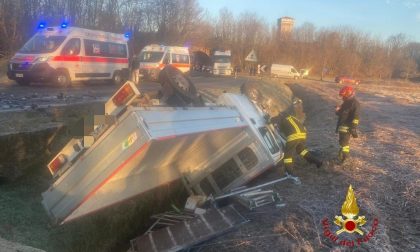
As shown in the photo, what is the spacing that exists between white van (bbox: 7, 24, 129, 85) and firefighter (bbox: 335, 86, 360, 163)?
10550 millimetres

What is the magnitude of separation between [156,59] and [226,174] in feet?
52.7

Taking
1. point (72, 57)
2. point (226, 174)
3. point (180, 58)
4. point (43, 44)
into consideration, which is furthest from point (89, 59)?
point (226, 174)

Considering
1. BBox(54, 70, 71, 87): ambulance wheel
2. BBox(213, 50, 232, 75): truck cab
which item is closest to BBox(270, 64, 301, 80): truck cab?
BBox(213, 50, 232, 75): truck cab

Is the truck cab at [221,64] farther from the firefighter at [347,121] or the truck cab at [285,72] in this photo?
the firefighter at [347,121]

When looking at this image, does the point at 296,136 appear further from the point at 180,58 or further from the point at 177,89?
the point at 180,58

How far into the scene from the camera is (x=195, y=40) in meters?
48.0

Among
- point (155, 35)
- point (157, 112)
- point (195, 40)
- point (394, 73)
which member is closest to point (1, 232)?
point (157, 112)

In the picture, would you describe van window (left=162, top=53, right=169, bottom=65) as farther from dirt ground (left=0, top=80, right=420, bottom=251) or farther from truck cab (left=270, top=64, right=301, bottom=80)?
truck cab (left=270, top=64, right=301, bottom=80)

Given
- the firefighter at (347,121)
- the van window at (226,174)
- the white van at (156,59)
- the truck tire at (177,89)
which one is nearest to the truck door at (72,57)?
the white van at (156,59)

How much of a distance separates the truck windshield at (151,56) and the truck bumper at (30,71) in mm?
8061

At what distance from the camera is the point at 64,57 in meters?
15.1

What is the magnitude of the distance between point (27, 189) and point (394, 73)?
187 feet

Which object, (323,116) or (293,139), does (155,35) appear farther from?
(293,139)

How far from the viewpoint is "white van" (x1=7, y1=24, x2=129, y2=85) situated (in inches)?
561
